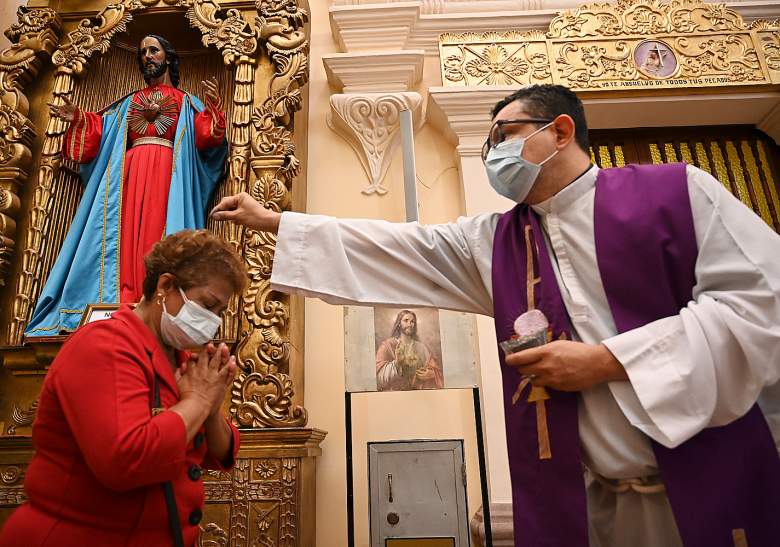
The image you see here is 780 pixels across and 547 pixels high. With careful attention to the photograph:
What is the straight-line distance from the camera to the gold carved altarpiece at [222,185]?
2461 millimetres

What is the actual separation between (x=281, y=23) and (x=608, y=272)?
280cm

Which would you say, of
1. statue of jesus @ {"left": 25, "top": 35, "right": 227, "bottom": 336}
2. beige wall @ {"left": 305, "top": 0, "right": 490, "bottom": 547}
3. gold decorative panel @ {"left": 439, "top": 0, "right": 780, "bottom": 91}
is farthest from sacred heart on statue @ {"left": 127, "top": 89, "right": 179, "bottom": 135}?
gold decorative panel @ {"left": 439, "top": 0, "right": 780, "bottom": 91}

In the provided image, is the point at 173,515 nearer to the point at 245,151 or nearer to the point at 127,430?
the point at 127,430

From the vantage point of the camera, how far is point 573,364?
4.23 feet

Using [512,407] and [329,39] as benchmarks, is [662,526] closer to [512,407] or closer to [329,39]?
[512,407]

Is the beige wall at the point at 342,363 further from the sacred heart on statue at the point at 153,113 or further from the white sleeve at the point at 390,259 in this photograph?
the white sleeve at the point at 390,259

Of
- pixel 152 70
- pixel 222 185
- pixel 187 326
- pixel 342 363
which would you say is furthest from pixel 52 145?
pixel 187 326

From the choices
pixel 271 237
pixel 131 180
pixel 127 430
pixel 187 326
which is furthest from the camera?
pixel 131 180

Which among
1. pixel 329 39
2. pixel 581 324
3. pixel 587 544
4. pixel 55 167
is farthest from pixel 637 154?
pixel 55 167

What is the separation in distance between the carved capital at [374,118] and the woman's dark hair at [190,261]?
6.66 feet

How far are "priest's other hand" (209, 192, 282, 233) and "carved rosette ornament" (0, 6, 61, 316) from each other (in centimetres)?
202

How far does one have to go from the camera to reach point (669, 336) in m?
1.28

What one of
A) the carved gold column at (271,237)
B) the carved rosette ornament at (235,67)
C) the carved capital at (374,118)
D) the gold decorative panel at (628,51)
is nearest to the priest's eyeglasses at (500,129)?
the carved gold column at (271,237)

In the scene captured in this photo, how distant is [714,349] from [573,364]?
30 cm
